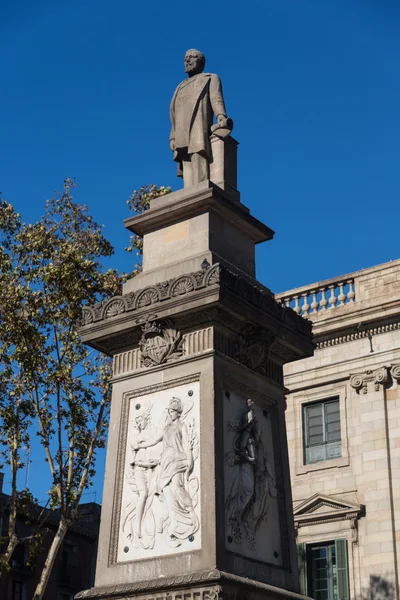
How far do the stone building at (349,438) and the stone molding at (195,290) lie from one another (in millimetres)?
12971

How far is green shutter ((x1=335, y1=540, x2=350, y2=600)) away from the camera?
25.5 metres

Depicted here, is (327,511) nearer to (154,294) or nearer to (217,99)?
(217,99)

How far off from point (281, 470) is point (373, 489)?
44.5 ft

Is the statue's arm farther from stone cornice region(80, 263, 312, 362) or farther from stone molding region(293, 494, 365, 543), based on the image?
stone molding region(293, 494, 365, 543)

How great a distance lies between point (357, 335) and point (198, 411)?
16006mm

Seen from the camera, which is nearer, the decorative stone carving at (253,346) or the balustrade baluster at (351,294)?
the decorative stone carving at (253,346)

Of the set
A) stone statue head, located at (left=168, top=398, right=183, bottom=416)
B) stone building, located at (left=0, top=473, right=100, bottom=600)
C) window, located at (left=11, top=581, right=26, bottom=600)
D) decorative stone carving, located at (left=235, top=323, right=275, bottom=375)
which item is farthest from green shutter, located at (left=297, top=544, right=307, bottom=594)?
window, located at (left=11, top=581, right=26, bottom=600)

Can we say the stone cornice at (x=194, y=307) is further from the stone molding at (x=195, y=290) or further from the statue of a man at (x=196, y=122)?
the statue of a man at (x=196, y=122)

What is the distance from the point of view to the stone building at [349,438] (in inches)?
1016

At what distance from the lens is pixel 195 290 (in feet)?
41.8

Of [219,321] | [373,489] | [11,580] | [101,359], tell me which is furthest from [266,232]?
[11,580]

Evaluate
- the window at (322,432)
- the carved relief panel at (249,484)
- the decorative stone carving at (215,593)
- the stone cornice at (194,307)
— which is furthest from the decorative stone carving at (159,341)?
the window at (322,432)

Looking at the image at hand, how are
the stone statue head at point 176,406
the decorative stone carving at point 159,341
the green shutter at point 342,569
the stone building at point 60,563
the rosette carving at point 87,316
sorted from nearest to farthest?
the stone statue head at point 176,406 → the decorative stone carving at point 159,341 → the rosette carving at point 87,316 → the green shutter at point 342,569 → the stone building at point 60,563

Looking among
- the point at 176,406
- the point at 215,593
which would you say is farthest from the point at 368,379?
the point at 215,593
